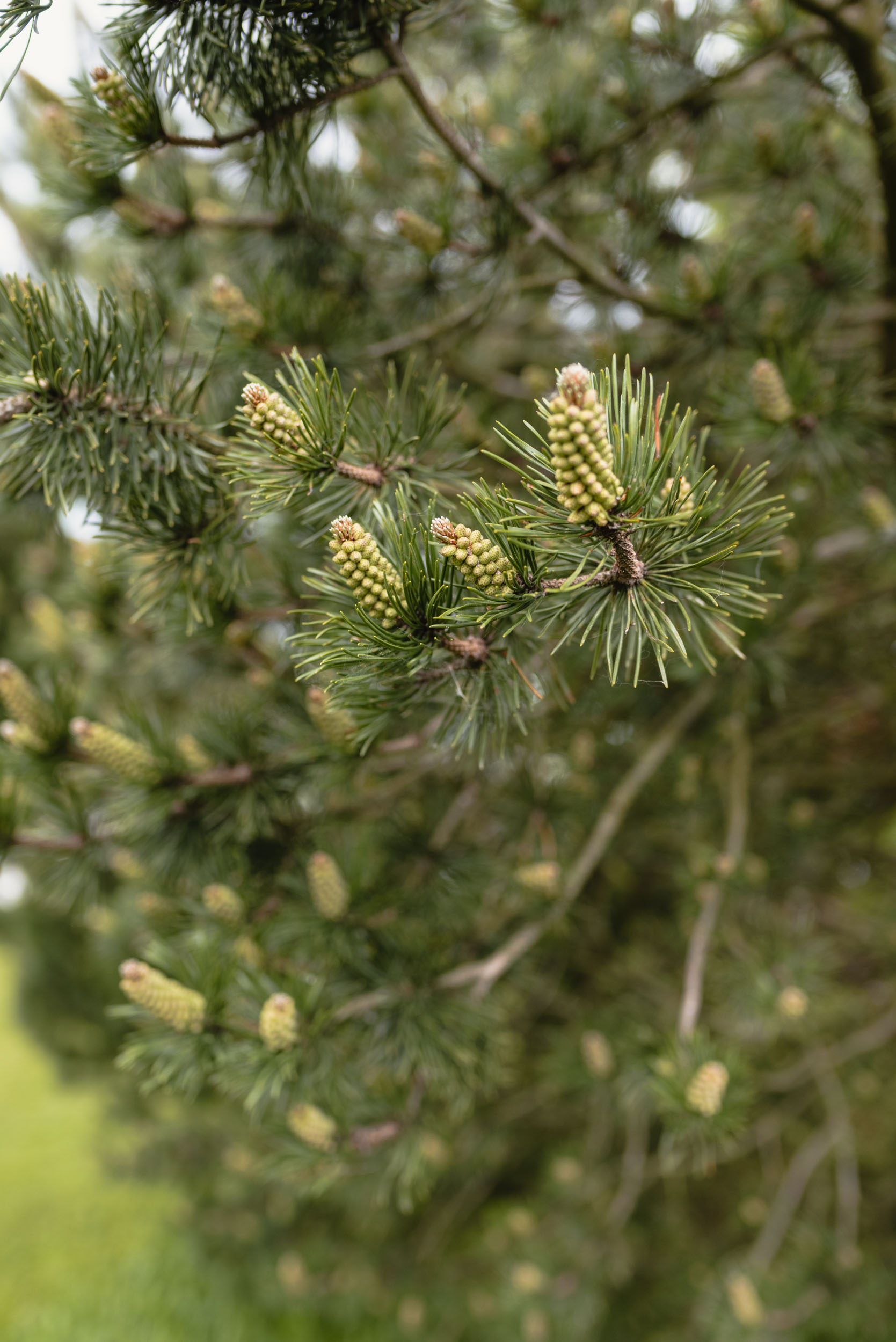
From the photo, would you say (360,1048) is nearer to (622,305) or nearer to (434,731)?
(434,731)

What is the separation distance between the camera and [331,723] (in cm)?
107

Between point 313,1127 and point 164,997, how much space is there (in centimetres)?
30

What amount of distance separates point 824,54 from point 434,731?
1542 millimetres

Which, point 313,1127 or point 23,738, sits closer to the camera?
point 313,1127

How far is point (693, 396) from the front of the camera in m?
1.60

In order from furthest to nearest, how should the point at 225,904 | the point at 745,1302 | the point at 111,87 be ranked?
the point at 745,1302, the point at 225,904, the point at 111,87

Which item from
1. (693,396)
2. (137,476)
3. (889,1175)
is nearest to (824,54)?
(693,396)

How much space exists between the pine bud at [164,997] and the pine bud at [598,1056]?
75cm

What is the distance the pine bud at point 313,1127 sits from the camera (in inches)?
41.9

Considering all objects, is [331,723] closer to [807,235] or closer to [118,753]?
[118,753]

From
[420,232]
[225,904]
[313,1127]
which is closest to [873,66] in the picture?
[420,232]

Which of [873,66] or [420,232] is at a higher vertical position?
[873,66]

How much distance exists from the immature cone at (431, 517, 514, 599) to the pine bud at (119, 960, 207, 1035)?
0.61 meters

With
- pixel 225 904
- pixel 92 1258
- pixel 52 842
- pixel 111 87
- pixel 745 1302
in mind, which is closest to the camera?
pixel 111 87
